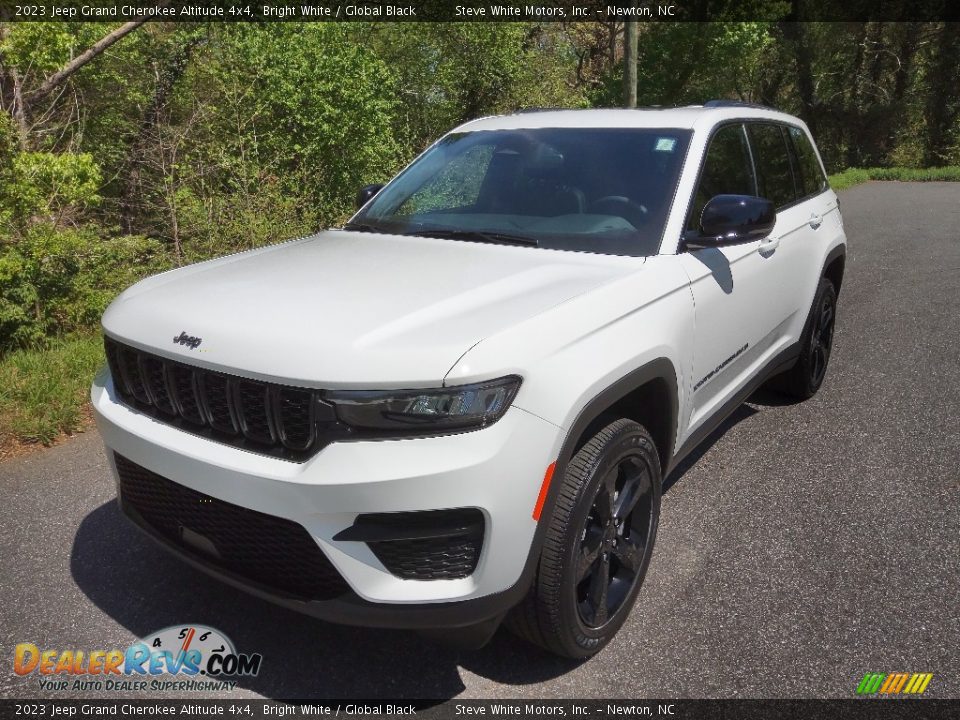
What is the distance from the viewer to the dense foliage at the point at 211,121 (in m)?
6.34

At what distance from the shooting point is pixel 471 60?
20172 mm

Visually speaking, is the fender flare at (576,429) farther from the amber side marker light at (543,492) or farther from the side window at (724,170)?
the side window at (724,170)

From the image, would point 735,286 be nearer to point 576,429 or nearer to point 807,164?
point 576,429

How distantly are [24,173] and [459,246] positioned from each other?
14.5 ft

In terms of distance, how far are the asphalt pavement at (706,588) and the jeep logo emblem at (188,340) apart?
113cm

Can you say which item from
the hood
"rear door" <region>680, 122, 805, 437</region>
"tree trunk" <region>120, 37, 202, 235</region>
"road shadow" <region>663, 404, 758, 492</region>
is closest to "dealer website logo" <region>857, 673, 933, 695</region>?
"rear door" <region>680, 122, 805, 437</region>

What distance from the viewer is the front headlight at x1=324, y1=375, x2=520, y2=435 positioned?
2.10m

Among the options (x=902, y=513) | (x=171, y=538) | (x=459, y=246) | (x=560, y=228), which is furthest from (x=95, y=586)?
(x=902, y=513)

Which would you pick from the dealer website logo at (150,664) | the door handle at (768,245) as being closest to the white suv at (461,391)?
the door handle at (768,245)

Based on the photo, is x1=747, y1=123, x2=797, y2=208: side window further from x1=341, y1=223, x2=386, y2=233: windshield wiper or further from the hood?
x1=341, y1=223, x2=386, y2=233: windshield wiper

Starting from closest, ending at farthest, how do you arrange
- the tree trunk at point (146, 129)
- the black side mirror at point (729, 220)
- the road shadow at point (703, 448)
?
1. the black side mirror at point (729, 220)
2. the road shadow at point (703, 448)
3. the tree trunk at point (146, 129)

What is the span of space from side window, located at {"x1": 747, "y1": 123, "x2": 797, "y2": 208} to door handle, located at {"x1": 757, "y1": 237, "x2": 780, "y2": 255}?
12.3 inches

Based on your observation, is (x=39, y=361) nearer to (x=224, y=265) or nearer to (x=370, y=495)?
(x=224, y=265)

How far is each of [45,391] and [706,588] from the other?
13.5ft
